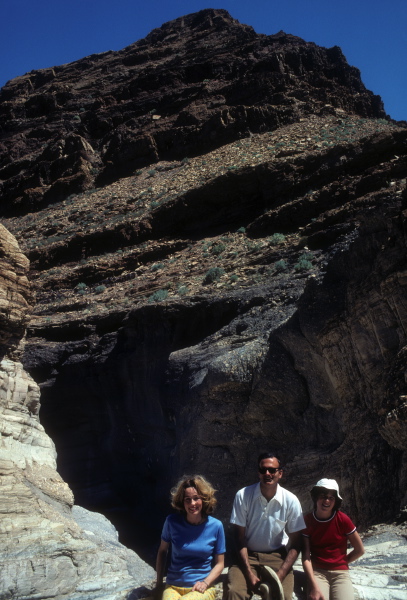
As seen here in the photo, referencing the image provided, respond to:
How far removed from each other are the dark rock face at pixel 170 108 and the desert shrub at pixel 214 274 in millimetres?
18958

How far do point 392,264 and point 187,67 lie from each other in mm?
46431

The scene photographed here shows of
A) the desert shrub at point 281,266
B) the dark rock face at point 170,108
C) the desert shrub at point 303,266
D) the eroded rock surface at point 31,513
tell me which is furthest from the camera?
the dark rock face at point 170,108

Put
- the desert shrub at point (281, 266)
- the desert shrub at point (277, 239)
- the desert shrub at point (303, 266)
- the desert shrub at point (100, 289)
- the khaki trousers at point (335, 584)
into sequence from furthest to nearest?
1. the desert shrub at point (100, 289)
2. the desert shrub at point (277, 239)
3. the desert shrub at point (281, 266)
4. the desert shrub at point (303, 266)
5. the khaki trousers at point (335, 584)

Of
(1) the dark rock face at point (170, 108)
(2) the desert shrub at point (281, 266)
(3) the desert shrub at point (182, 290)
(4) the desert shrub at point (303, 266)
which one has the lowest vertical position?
(4) the desert shrub at point (303, 266)

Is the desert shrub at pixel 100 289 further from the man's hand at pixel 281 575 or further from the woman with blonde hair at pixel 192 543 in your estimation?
the man's hand at pixel 281 575

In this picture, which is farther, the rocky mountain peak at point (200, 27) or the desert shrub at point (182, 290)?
the rocky mountain peak at point (200, 27)

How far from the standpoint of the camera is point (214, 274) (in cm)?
2052

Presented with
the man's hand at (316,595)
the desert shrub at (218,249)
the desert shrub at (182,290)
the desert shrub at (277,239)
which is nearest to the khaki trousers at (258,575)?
the man's hand at (316,595)

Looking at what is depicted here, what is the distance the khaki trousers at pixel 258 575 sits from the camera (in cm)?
490

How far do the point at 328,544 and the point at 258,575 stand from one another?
0.71m

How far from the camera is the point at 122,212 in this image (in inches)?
1308

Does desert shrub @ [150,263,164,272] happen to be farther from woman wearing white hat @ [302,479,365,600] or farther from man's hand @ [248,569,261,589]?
man's hand @ [248,569,261,589]

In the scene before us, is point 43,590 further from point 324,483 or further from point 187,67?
point 187,67

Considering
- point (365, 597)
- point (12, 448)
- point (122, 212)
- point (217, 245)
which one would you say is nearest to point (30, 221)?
point (122, 212)
